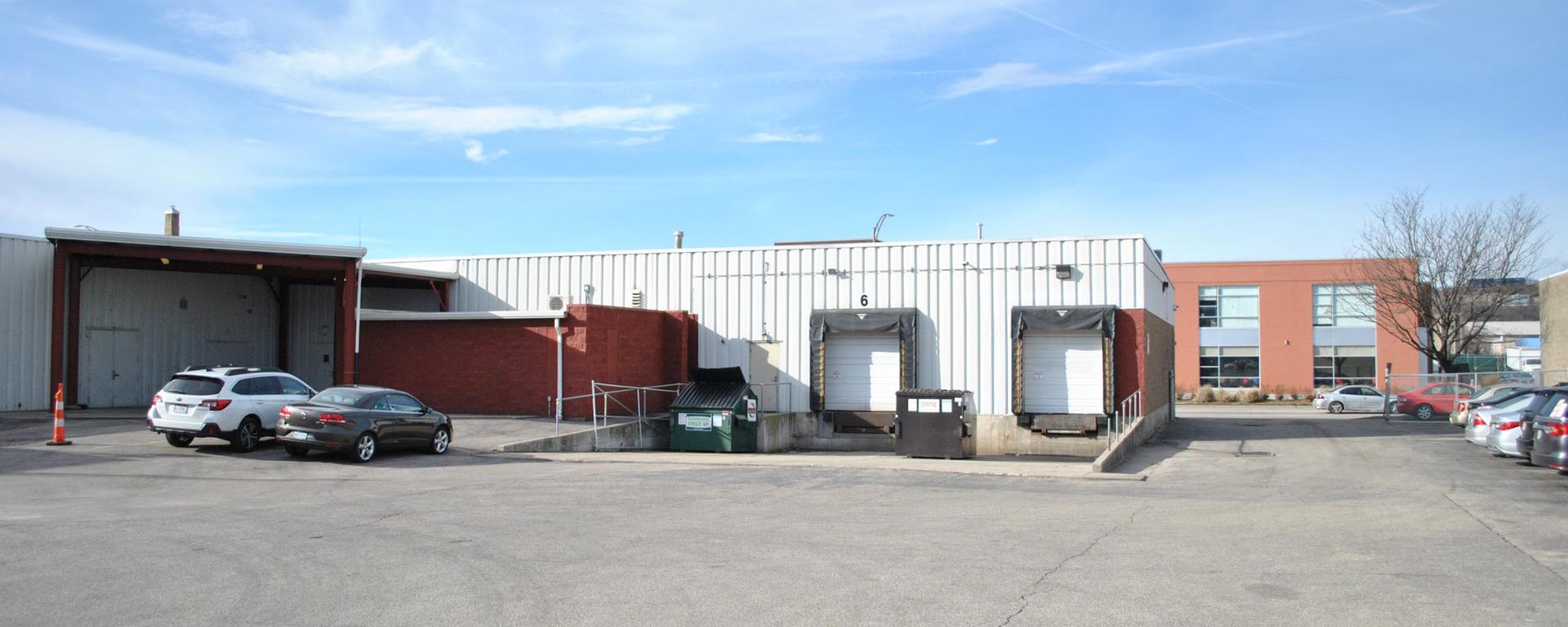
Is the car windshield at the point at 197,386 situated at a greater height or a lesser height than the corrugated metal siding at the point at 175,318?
lesser

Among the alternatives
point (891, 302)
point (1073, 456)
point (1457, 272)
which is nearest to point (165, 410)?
point (891, 302)

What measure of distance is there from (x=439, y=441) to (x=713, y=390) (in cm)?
734

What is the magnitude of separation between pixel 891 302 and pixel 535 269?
421 inches

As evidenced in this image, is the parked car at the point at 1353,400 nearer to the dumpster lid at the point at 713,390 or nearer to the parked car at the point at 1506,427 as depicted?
the parked car at the point at 1506,427

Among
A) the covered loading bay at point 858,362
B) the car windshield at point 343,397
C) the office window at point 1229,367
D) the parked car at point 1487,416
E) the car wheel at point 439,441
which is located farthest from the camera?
the office window at point 1229,367

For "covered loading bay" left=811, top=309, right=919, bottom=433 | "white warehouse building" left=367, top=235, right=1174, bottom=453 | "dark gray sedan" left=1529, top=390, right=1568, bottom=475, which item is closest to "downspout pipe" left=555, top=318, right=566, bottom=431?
"white warehouse building" left=367, top=235, right=1174, bottom=453

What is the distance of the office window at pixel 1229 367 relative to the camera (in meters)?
57.8

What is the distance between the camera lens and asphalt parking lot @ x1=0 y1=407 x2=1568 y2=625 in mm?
7492

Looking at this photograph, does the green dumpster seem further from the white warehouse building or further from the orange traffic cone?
the orange traffic cone

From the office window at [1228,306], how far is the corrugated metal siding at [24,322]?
5246 cm

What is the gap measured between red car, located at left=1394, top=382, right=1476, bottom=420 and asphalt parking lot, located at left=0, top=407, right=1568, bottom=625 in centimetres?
1967

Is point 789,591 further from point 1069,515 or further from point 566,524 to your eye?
point 1069,515

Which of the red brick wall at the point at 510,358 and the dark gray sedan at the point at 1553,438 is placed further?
the red brick wall at the point at 510,358

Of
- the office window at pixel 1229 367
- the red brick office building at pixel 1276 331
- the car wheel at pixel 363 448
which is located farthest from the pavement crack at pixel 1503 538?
the office window at pixel 1229 367
